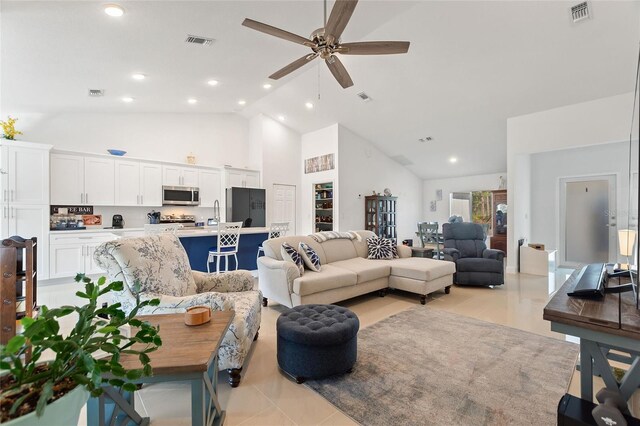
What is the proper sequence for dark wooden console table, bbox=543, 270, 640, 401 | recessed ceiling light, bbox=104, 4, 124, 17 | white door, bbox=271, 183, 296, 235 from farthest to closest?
1. white door, bbox=271, 183, 296, 235
2. recessed ceiling light, bbox=104, 4, 124, 17
3. dark wooden console table, bbox=543, 270, 640, 401

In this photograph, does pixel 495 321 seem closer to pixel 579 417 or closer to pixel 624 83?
pixel 579 417

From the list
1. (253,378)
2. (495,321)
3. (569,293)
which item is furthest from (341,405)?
(495,321)

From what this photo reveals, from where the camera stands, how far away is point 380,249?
15.1 feet

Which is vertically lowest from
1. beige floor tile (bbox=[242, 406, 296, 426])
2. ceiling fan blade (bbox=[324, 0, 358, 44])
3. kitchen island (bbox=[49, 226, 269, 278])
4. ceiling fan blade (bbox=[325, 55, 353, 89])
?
beige floor tile (bbox=[242, 406, 296, 426])

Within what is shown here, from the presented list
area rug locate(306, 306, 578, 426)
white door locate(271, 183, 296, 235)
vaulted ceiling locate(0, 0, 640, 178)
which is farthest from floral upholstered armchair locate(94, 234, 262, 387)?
white door locate(271, 183, 296, 235)

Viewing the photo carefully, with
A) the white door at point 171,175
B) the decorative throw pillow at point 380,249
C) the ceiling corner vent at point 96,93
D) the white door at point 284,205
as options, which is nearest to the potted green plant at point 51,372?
the decorative throw pillow at point 380,249

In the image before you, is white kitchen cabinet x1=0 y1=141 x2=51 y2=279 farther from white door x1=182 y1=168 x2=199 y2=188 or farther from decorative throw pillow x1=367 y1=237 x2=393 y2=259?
decorative throw pillow x1=367 y1=237 x2=393 y2=259

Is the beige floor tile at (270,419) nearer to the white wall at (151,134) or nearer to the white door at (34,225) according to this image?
the white door at (34,225)

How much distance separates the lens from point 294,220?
8266 mm

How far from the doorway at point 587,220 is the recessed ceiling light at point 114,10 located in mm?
8034

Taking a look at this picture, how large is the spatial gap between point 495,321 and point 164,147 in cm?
687

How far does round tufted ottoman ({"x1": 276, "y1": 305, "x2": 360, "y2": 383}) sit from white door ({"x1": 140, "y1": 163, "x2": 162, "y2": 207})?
5064 mm

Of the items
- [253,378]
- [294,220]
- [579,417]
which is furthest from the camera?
[294,220]

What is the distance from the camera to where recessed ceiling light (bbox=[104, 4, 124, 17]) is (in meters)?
2.69
